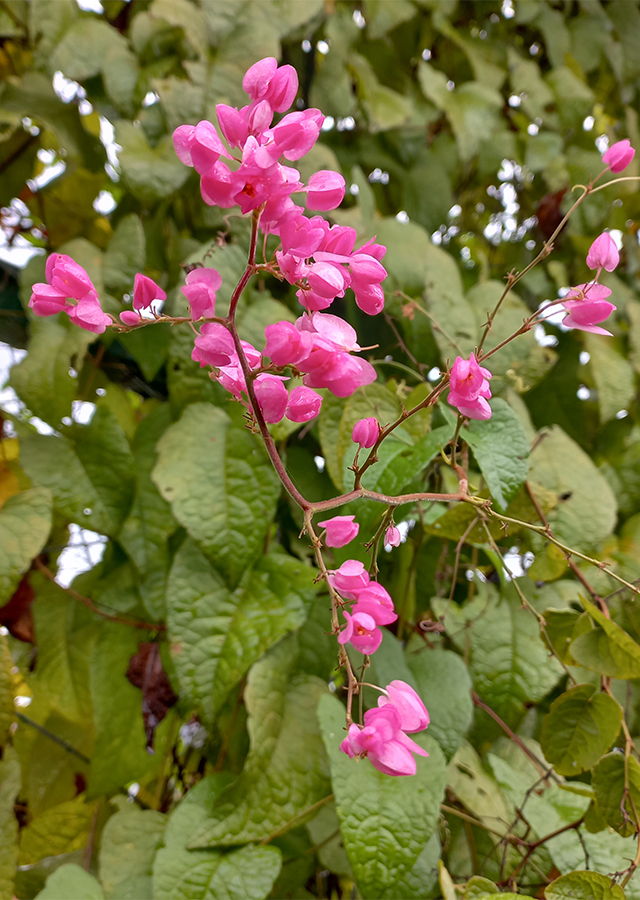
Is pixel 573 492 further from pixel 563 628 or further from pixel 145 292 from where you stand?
pixel 145 292

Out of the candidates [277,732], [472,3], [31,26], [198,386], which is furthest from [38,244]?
[472,3]

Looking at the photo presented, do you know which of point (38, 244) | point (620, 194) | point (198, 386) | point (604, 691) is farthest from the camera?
point (620, 194)

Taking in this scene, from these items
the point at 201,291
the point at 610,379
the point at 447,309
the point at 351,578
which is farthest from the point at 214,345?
the point at 610,379

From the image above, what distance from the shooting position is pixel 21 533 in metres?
0.56

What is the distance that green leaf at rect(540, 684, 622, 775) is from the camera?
17.4 inches

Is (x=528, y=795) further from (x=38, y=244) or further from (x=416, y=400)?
(x=38, y=244)

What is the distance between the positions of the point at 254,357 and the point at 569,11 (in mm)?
1146

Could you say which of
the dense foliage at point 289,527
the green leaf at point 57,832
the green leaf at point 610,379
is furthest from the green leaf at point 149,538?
the green leaf at point 610,379

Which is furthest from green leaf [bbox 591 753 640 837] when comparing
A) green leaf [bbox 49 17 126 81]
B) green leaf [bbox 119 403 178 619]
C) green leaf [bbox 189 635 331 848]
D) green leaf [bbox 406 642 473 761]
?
green leaf [bbox 49 17 126 81]

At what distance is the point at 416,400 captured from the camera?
21.0 inches

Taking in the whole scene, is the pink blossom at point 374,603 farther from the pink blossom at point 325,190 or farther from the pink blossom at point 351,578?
the pink blossom at point 325,190

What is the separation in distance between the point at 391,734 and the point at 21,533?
422mm

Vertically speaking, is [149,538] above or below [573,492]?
below

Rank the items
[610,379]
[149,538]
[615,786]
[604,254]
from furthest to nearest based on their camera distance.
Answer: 1. [610,379]
2. [149,538]
3. [615,786]
4. [604,254]
